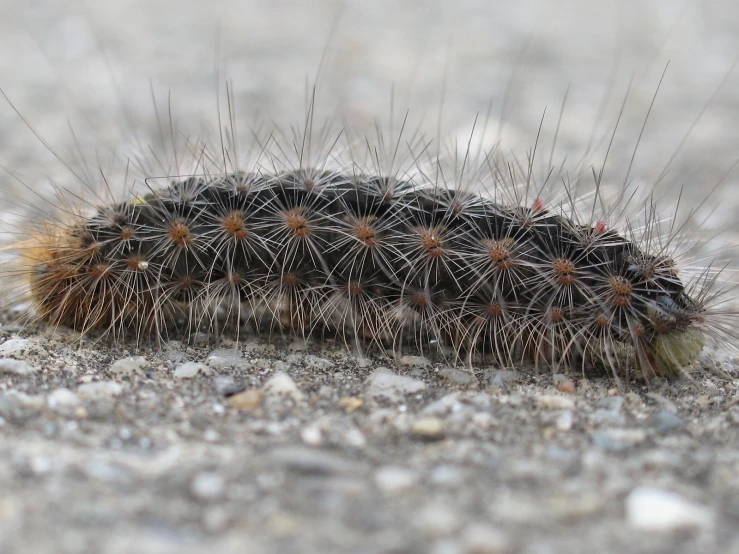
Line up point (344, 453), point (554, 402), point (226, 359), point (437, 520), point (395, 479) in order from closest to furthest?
point (437, 520) → point (395, 479) → point (344, 453) → point (554, 402) → point (226, 359)

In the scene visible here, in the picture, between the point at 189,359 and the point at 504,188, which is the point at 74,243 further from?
the point at 504,188

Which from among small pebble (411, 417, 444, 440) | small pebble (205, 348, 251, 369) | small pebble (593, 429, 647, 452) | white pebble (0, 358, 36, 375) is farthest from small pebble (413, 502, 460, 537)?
white pebble (0, 358, 36, 375)

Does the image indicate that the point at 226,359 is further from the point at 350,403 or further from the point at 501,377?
the point at 501,377

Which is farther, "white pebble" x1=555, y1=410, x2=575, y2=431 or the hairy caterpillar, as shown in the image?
the hairy caterpillar

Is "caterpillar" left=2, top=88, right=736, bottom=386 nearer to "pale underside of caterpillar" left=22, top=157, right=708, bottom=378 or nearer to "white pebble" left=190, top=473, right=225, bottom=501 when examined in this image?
"pale underside of caterpillar" left=22, top=157, right=708, bottom=378

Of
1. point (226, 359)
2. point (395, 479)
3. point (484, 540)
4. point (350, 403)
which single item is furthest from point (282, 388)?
point (484, 540)
